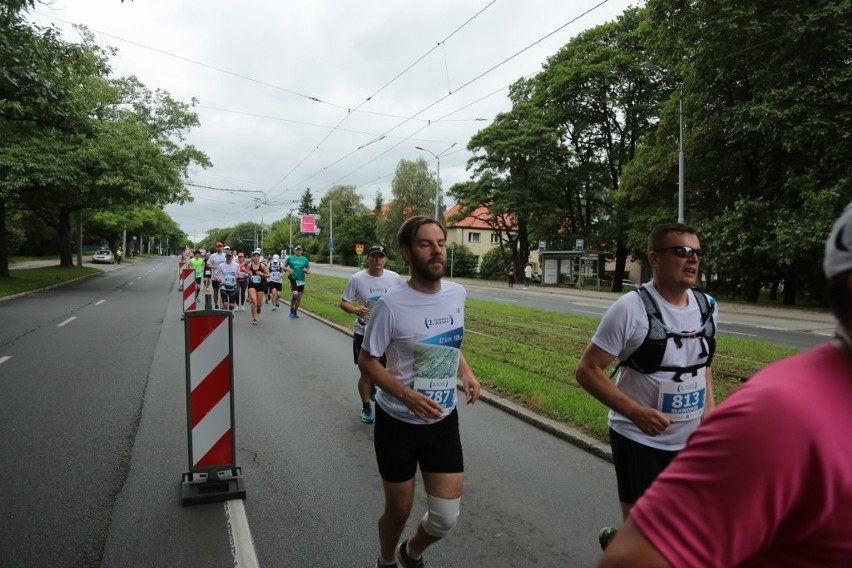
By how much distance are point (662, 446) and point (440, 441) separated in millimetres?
1019

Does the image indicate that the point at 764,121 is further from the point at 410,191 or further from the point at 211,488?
the point at 410,191

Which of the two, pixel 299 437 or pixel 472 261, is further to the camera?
pixel 472 261

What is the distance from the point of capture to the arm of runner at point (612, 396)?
8.12 ft

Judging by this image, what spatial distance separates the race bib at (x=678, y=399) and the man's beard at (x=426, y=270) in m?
1.15

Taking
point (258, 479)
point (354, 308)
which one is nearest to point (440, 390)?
point (258, 479)

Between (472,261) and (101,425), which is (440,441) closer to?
(101,425)

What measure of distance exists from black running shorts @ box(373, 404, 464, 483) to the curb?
272 cm

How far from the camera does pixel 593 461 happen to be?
5.03 m

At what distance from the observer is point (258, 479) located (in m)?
4.54

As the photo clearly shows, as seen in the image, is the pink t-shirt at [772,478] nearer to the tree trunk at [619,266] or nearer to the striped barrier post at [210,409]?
the striped barrier post at [210,409]

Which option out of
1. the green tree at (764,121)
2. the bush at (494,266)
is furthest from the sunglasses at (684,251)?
the bush at (494,266)

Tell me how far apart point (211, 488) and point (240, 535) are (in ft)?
2.28

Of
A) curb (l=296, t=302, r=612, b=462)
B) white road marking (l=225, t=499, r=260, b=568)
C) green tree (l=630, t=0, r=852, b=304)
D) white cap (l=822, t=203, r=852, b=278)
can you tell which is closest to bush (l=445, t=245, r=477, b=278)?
green tree (l=630, t=0, r=852, b=304)

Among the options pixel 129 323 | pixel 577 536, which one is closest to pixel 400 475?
pixel 577 536
